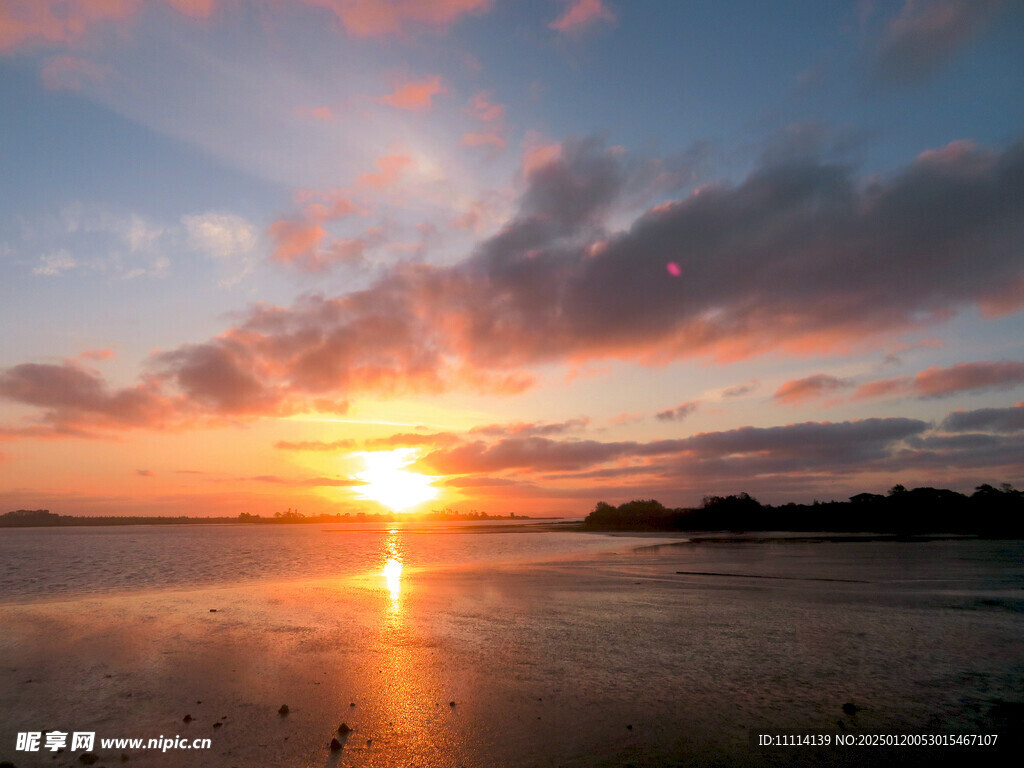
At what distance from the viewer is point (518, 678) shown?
1387 centimetres

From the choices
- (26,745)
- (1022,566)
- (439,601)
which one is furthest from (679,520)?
(26,745)

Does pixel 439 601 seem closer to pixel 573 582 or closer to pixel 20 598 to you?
pixel 573 582

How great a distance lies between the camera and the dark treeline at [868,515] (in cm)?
9925

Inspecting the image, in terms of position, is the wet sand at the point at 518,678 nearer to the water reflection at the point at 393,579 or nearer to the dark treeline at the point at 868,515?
the water reflection at the point at 393,579

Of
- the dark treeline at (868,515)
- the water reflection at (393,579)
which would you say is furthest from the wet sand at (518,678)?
the dark treeline at (868,515)

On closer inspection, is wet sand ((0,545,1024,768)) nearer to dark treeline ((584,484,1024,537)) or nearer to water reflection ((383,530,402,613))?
water reflection ((383,530,402,613))

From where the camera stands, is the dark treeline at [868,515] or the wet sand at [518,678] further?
the dark treeline at [868,515]

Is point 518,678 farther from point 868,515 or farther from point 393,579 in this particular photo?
point 868,515

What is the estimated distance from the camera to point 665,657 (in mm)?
15594

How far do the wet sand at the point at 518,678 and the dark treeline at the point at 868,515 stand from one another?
8161cm

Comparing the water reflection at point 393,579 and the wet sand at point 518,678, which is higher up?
the wet sand at point 518,678

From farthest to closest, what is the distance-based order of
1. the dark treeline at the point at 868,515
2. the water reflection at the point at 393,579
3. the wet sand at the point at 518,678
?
the dark treeline at the point at 868,515 → the water reflection at the point at 393,579 → the wet sand at the point at 518,678

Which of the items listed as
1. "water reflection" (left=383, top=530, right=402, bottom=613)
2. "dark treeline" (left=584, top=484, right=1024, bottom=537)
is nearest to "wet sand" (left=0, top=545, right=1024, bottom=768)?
"water reflection" (left=383, top=530, right=402, bottom=613)

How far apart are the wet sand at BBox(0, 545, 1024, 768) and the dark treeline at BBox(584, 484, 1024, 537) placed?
8161 centimetres
